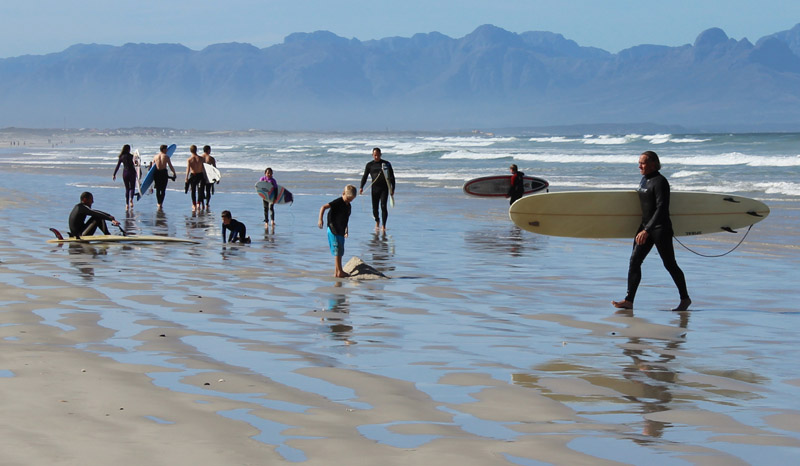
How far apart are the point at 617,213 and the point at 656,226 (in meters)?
1.19

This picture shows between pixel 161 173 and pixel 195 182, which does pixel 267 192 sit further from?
pixel 161 173

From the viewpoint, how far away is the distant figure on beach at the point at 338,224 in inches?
421

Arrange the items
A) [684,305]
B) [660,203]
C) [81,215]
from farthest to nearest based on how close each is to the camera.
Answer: [81,215]
[684,305]
[660,203]

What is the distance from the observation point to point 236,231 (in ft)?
46.1

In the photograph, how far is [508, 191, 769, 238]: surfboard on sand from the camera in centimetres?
981

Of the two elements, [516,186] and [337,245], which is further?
[516,186]

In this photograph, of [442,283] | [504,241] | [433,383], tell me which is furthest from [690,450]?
[504,241]

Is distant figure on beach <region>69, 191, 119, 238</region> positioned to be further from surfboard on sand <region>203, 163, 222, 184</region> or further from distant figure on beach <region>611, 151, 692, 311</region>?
distant figure on beach <region>611, 151, 692, 311</region>

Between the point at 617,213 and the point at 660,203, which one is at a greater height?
the point at 660,203

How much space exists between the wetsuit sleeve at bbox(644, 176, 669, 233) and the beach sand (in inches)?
32.8

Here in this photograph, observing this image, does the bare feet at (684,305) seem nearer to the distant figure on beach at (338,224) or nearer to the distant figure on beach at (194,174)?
the distant figure on beach at (338,224)

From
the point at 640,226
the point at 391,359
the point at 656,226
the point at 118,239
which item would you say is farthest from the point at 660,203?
the point at 118,239

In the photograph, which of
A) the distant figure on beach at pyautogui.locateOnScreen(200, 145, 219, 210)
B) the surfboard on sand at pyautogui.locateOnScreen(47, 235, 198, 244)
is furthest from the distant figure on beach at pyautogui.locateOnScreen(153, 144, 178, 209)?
the surfboard on sand at pyautogui.locateOnScreen(47, 235, 198, 244)

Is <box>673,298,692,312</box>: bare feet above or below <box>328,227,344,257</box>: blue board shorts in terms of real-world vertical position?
below
